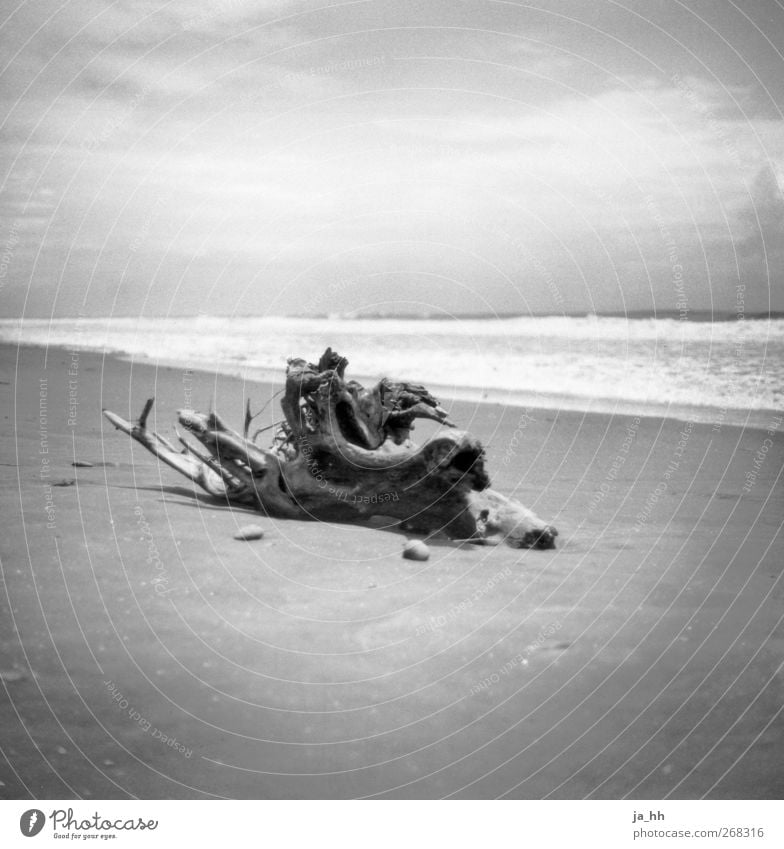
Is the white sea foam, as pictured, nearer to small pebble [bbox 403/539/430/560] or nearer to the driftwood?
the driftwood

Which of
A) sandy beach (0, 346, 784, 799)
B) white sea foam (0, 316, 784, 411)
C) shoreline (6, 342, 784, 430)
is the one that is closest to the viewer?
sandy beach (0, 346, 784, 799)

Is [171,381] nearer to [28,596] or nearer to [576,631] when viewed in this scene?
[28,596]

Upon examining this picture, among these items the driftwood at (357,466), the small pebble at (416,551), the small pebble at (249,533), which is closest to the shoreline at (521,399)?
the driftwood at (357,466)

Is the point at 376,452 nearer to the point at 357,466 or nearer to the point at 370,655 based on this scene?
the point at 357,466

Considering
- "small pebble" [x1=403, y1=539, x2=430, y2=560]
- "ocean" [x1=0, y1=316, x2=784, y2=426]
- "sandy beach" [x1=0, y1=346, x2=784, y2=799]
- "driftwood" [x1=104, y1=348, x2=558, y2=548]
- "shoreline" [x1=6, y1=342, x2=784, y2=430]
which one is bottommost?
"sandy beach" [x1=0, y1=346, x2=784, y2=799]

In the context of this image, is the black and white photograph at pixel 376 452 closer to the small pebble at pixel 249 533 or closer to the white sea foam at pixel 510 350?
the small pebble at pixel 249 533

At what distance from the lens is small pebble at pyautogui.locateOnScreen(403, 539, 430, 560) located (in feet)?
10.5

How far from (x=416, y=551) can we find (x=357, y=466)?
497mm

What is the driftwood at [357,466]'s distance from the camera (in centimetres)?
339

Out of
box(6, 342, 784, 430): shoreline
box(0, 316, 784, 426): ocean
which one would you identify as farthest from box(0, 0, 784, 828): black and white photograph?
box(6, 342, 784, 430): shoreline

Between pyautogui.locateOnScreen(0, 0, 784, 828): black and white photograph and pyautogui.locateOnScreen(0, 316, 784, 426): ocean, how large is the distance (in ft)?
0.54

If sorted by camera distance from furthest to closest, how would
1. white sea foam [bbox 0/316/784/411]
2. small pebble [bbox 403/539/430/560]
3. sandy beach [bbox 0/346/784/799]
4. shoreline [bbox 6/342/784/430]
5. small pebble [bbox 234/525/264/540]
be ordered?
shoreline [bbox 6/342/784/430], white sea foam [bbox 0/316/784/411], small pebble [bbox 234/525/264/540], small pebble [bbox 403/539/430/560], sandy beach [bbox 0/346/784/799]

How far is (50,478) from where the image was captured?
3.79 metres

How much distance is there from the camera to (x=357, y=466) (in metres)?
3.56
